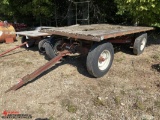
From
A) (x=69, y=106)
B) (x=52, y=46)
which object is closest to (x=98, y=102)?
(x=69, y=106)

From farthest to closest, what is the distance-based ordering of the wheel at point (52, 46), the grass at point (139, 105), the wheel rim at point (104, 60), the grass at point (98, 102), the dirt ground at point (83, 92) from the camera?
the wheel at point (52, 46), the wheel rim at point (104, 60), the grass at point (98, 102), the grass at point (139, 105), the dirt ground at point (83, 92)

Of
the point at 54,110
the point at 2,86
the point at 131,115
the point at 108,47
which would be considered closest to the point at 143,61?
the point at 108,47

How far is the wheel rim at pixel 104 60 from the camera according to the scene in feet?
15.8

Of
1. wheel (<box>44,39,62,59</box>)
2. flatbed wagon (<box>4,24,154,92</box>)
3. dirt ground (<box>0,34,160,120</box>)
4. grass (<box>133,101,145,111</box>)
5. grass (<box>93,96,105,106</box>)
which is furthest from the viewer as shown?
wheel (<box>44,39,62,59</box>)

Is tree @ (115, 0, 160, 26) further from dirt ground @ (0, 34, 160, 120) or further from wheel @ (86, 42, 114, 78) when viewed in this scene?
wheel @ (86, 42, 114, 78)

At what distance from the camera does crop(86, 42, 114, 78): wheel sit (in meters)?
4.45

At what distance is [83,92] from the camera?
4.20m

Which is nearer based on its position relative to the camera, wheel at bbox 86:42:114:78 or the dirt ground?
the dirt ground

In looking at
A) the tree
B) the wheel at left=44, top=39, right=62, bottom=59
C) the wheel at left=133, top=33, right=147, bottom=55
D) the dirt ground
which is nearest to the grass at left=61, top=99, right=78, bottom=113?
the dirt ground

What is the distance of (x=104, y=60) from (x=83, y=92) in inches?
47.4

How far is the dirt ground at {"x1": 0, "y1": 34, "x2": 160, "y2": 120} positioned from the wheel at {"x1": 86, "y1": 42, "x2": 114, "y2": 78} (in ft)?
0.71

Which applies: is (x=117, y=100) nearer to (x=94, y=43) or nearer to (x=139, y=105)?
(x=139, y=105)

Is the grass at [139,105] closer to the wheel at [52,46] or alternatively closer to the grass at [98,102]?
the grass at [98,102]

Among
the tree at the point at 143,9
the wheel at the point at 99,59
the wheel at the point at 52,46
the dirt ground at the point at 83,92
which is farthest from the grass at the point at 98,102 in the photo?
the tree at the point at 143,9
